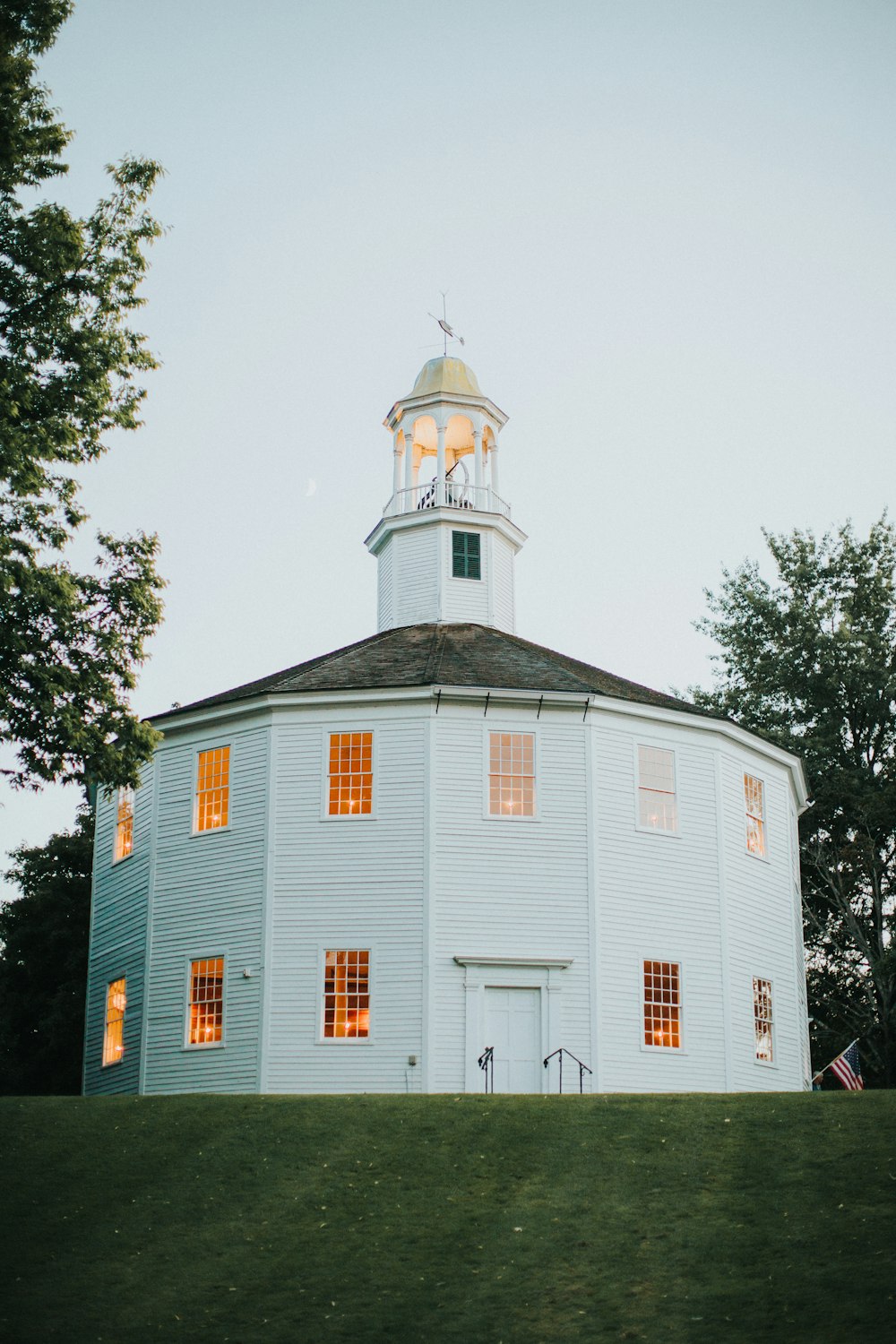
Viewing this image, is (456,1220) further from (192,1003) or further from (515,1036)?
(192,1003)

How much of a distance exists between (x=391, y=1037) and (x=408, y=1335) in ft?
42.9

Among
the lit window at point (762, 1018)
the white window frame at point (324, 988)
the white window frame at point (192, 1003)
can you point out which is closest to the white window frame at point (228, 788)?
the white window frame at point (192, 1003)

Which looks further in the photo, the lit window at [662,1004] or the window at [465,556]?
the window at [465,556]

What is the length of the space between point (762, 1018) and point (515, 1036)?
5.90 m

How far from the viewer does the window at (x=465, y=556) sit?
34.7m

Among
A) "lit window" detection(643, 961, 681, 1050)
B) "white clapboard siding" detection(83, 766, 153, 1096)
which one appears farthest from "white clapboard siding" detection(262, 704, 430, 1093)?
"lit window" detection(643, 961, 681, 1050)

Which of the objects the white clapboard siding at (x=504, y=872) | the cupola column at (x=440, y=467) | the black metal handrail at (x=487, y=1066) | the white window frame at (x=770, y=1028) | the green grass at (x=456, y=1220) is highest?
the cupola column at (x=440, y=467)

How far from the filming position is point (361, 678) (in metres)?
28.7

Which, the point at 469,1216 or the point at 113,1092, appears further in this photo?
the point at 113,1092

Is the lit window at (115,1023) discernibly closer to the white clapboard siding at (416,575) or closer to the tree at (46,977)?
the white clapboard siding at (416,575)

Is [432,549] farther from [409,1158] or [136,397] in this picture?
[409,1158]

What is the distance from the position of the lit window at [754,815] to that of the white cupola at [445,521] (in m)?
7.28

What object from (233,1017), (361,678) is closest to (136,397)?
(361,678)

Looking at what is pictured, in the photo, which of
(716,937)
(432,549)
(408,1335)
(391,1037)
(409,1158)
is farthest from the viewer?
(432,549)
